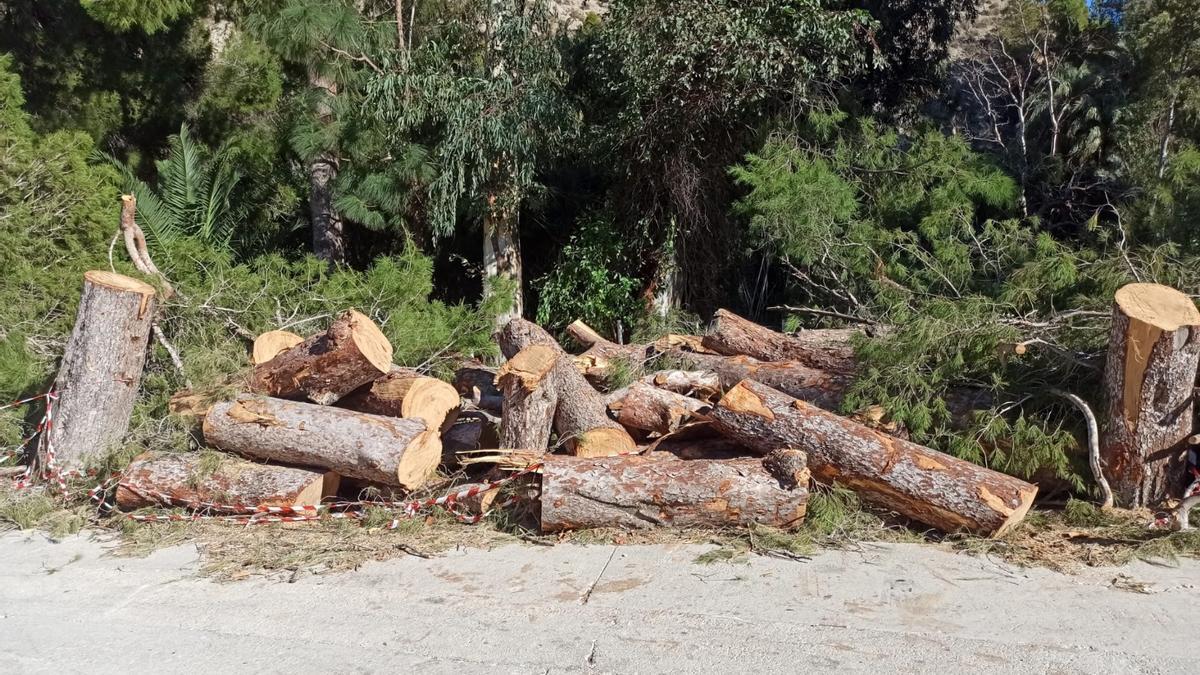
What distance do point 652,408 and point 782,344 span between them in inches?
67.4

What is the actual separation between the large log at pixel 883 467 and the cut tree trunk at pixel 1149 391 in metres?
0.61

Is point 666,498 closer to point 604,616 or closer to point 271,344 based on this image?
point 604,616

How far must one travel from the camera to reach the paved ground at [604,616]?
3715 mm

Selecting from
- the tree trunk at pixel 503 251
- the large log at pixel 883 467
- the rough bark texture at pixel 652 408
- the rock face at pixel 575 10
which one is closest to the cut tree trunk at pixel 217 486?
the rough bark texture at pixel 652 408

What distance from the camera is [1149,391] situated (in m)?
4.96

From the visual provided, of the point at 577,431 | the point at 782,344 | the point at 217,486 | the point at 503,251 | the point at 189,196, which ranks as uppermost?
the point at 189,196

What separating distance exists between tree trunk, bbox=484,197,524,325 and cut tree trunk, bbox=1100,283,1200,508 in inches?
263

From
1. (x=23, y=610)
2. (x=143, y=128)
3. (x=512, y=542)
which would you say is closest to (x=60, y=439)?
(x=23, y=610)

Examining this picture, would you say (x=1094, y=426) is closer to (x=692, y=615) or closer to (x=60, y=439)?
(x=692, y=615)

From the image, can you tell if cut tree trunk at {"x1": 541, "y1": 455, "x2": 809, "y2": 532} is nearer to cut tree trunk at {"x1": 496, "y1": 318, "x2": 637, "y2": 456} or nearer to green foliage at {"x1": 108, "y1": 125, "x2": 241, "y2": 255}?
cut tree trunk at {"x1": 496, "y1": 318, "x2": 637, "y2": 456}

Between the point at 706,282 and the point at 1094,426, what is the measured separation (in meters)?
6.27

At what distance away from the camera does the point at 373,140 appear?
9539 millimetres

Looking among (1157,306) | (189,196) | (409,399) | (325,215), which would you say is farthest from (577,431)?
(189,196)

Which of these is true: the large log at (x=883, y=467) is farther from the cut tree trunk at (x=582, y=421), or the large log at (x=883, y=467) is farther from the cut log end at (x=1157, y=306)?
the cut log end at (x=1157, y=306)
